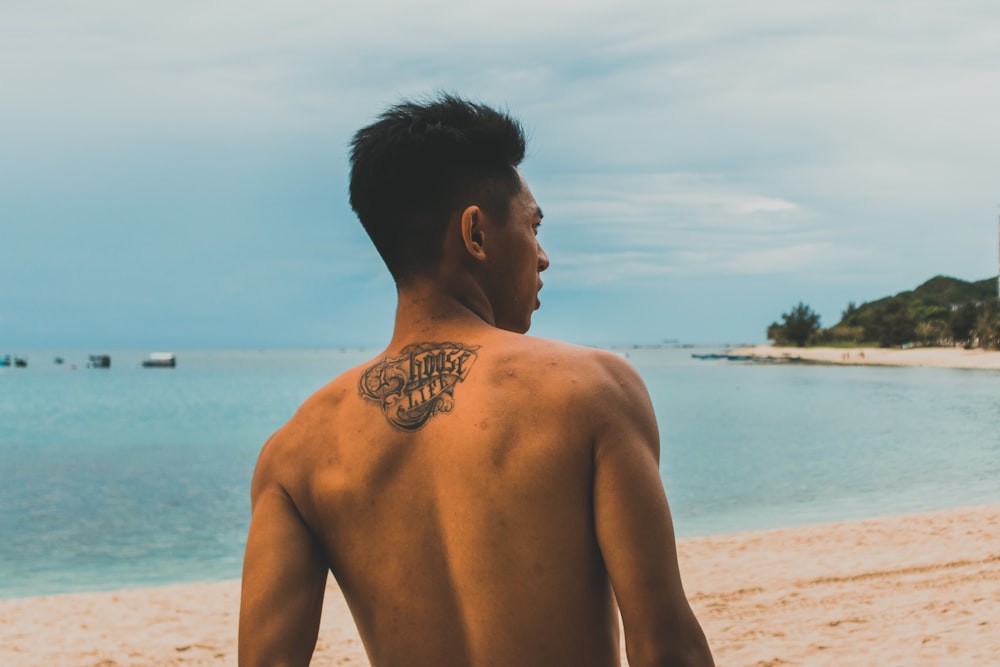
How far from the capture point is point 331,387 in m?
1.72

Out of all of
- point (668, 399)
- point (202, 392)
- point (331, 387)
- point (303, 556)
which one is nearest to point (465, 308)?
point (331, 387)

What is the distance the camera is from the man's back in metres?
1.41

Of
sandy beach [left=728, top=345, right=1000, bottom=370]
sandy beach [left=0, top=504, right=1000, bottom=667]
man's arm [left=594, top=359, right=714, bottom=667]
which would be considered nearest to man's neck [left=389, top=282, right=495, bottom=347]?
man's arm [left=594, top=359, right=714, bottom=667]

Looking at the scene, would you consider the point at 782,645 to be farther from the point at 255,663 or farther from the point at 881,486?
the point at 881,486

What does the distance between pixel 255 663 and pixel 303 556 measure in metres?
0.19

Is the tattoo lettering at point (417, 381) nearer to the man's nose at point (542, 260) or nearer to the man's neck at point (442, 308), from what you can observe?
the man's neck at point (442, 308)

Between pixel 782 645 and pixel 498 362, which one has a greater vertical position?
pixel 498 362

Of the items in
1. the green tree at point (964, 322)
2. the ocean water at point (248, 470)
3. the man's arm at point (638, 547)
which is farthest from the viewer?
the green tree at point (964, 322)

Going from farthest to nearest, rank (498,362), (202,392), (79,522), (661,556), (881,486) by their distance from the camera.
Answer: (202,392) → (881,486) → (79,522) → (498,362) → (661,556)

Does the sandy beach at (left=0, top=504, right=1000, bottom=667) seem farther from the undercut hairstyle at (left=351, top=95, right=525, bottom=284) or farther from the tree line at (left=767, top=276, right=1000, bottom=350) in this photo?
the tree line at (left=767, top=276, right=1000, bottom=350)

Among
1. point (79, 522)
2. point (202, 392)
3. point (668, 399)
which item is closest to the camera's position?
point (79, 522)

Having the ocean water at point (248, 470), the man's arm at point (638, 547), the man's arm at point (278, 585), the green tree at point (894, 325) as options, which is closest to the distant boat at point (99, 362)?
the ocean water at point (248, 470)

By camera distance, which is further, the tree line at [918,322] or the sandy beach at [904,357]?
the tree line at [918,322]

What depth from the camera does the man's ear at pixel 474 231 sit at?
155cm
